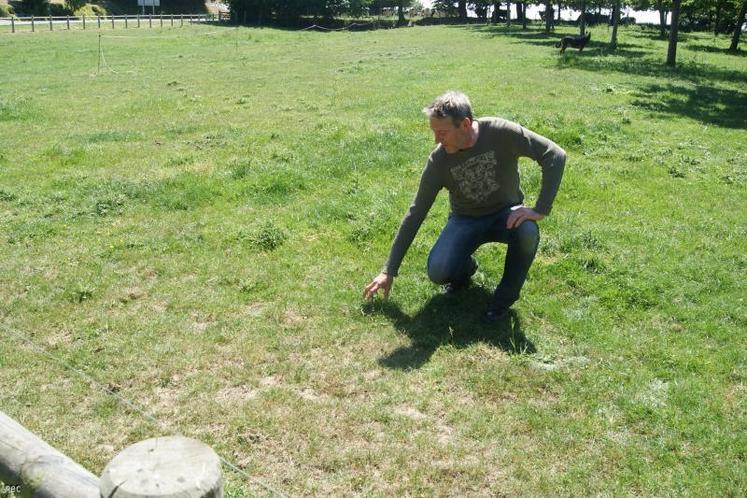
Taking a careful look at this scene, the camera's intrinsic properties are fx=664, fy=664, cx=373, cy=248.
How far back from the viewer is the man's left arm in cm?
556

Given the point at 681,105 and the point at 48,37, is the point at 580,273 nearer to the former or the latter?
the point at 681,105

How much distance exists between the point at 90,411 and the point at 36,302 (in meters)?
2.12

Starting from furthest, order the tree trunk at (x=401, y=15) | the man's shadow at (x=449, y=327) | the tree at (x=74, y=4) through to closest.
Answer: the tree trunk at (x=401, y=15) → the tree at (x=74, y=4) → the man's shadow at (x=449, y=327)

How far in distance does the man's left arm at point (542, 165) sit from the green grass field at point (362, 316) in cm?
98

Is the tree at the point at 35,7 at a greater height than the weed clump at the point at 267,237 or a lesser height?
greater

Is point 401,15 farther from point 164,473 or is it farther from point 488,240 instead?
point 164,473

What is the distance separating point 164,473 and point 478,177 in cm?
422

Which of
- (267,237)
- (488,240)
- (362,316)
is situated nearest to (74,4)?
(267,237)

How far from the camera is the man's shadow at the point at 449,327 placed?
540 cm

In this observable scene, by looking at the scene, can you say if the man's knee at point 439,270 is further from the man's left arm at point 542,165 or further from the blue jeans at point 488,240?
the man's left arm at point 542,165

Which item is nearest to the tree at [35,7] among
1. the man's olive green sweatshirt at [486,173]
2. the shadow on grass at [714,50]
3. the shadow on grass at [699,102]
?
the shadow on grass at [714,50]

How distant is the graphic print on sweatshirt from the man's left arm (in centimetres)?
26

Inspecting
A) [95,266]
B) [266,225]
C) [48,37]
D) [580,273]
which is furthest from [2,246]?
[48,37]

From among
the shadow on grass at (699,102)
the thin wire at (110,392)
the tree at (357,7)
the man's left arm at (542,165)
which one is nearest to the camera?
the thin wire at (110,392)
